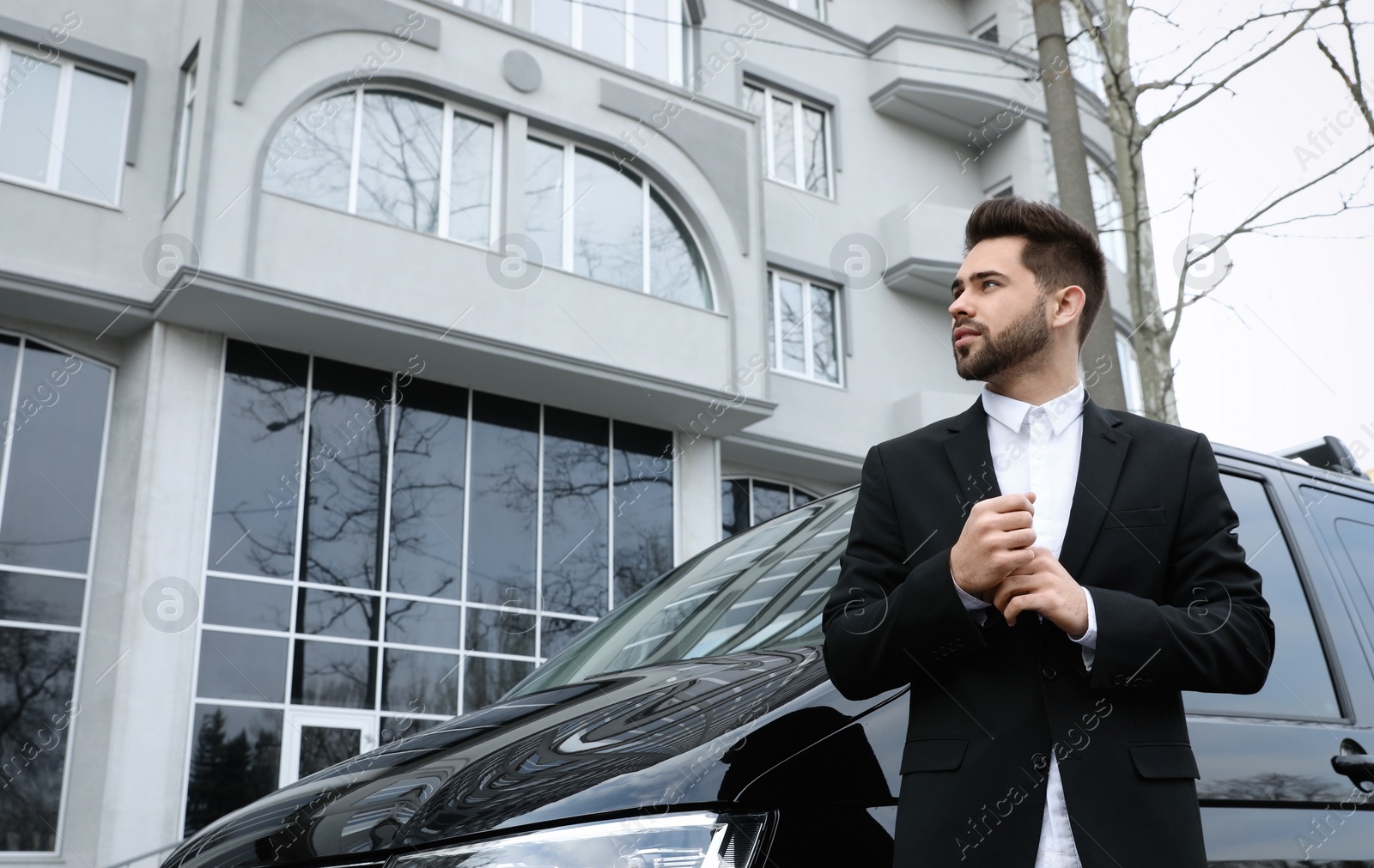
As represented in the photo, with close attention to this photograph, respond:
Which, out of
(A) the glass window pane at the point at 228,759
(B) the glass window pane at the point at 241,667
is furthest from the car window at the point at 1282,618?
(B) the glass window pane at the point at 241,667

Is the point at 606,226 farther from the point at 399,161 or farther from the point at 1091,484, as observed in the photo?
the point at 1091,484

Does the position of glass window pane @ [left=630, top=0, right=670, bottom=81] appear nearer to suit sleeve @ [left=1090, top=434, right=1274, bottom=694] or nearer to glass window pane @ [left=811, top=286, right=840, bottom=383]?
glass window pane @ [left=811, top=286, right=840, bottom=383]

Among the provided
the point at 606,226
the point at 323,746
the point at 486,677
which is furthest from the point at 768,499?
the point at 323,746

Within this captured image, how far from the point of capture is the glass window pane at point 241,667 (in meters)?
11.5

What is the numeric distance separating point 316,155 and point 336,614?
4908 millimetres

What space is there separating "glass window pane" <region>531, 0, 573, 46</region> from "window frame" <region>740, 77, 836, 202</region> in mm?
4317

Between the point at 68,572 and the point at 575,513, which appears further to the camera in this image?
the point at 575,513

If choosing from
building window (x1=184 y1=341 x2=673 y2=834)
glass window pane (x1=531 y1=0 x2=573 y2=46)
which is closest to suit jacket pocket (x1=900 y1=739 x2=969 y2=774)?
building window (x1=184 y1=341 x2=673 y2=834)

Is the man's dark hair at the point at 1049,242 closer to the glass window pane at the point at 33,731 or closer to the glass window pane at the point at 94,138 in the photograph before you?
the glass window pane at the point at 33,731

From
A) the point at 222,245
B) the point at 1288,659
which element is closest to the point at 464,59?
the point at 222,245

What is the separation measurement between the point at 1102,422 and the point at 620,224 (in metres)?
13.4

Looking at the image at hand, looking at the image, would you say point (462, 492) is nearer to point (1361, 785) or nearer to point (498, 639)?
point (498, 639)

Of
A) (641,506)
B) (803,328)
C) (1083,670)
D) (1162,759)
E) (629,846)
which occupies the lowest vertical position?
(629,846)

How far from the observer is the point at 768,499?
689 inches
